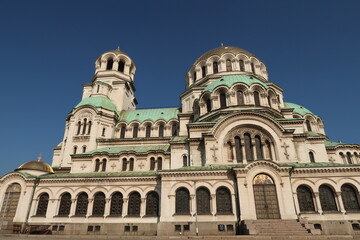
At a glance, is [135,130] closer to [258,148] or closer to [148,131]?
[148,131]

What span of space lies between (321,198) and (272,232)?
6719 millimetres

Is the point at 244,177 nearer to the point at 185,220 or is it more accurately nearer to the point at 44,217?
the point at 185,220

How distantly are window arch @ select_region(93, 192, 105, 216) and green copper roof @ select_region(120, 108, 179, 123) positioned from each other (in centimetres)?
1414

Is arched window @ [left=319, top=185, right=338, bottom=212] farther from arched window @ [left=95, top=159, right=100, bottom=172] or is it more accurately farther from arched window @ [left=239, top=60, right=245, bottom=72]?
arched window @ [left=95, top=159, right=100, bottom=172]

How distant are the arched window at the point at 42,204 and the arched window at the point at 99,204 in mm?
5266

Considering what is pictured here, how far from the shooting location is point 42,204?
79.2 feet

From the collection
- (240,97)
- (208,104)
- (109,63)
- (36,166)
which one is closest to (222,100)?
(208,104)

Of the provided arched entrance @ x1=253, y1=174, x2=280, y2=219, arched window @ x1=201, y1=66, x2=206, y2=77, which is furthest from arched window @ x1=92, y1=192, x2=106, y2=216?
arched window @ x1=201, y1=66, x2=206, y2=77

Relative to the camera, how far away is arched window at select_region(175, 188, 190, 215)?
20.7m

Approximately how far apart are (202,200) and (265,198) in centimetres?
536

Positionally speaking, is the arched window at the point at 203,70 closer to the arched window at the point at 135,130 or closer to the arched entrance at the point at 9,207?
the arched window at the point at 135,130

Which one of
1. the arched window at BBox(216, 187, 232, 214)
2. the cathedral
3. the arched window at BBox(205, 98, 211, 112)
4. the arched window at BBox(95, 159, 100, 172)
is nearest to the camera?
the cathedral

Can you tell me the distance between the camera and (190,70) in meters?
40.9

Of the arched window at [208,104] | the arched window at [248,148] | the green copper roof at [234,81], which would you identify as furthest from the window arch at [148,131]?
the arched window at [248,148]
